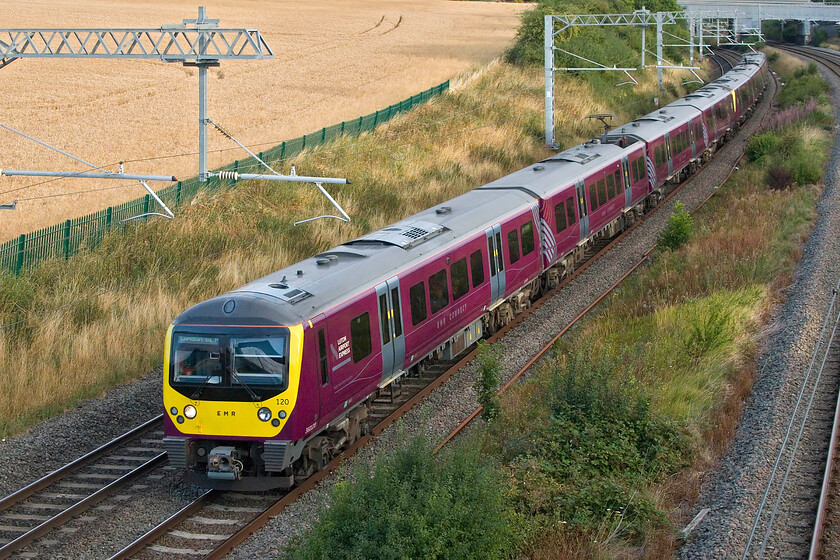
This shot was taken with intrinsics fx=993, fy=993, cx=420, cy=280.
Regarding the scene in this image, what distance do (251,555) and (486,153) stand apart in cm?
2559

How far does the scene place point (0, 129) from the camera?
36.5 metres

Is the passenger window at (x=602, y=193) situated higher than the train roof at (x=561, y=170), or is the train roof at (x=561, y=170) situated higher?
the train roof at (x=561, y=170)

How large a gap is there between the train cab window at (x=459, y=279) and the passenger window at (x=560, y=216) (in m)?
4.72

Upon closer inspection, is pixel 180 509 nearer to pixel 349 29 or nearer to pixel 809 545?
pixel 809 545

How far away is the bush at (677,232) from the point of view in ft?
73.6

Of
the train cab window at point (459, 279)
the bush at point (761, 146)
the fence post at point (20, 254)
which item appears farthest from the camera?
the bush at point (761, 146)

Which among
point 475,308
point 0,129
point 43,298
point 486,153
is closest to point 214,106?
point 0,129

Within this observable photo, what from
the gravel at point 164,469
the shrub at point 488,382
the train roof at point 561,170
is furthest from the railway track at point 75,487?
the train roof at point 561,170

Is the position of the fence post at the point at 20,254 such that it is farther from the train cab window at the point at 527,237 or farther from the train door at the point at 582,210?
the train door at the point at 582,210

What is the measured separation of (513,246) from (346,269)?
5.69 metres

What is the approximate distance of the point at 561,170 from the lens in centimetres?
2183

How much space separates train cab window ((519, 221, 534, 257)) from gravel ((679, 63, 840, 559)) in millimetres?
4545

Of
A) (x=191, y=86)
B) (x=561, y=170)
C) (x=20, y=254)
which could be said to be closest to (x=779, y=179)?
(x=561, y=170)

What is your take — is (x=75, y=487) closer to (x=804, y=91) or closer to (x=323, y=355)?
(x=323, y=355)
